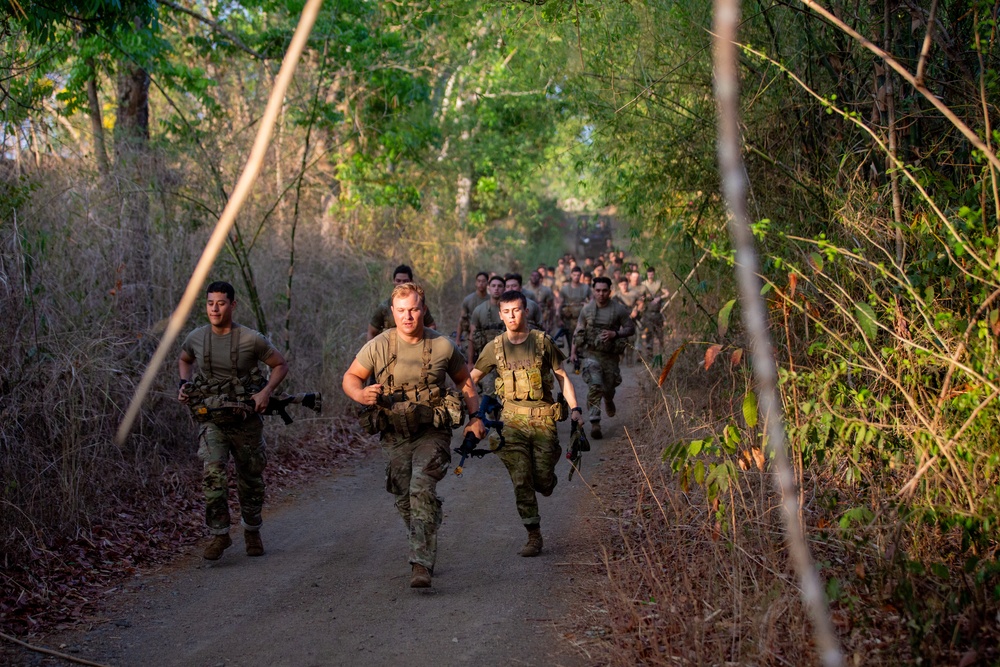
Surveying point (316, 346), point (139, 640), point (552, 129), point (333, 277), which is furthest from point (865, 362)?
point (552, 129)

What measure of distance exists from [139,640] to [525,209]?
31632 mm

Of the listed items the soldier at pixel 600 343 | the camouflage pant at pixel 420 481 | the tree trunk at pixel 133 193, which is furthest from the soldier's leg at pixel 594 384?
the camouflage pant at pixel 420 481

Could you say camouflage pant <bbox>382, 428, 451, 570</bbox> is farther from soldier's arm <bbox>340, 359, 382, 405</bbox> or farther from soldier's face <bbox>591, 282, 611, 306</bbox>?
soldier's face <bbox>591, 282, 611, 306</bbox>

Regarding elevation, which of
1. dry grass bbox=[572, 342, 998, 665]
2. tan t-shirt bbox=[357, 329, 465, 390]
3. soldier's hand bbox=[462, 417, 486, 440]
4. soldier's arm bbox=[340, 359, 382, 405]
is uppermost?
tan t-shirt bbox=[357, 329, 465, 390]

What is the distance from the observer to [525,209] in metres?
36.3

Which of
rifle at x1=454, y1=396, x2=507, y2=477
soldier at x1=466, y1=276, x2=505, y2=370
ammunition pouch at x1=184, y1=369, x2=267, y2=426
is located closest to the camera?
rifle at x1=454, y1=396, x2=507, y2=477

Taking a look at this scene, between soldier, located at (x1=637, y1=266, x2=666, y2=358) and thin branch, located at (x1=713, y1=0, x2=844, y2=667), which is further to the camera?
soldier, located at (x1=637, y1=266, x2=666, y2=358)

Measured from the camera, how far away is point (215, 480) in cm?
702

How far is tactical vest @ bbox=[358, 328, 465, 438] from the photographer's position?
6.35m

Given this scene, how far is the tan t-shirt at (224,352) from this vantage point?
23.4 feet

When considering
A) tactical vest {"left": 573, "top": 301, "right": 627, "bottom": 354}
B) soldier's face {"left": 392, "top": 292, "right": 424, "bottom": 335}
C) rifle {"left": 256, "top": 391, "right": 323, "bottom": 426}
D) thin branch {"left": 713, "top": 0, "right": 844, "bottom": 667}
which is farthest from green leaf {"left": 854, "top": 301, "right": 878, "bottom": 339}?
tactical vest {"left": 573, "top": 301, "right": 627, "bottom": 354}

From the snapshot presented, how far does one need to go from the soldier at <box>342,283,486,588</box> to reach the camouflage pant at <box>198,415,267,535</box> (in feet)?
3.91

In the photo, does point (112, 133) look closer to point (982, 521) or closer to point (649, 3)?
point (649, 3)

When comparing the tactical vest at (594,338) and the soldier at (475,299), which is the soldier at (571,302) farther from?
the tactical vest at (594,338)
